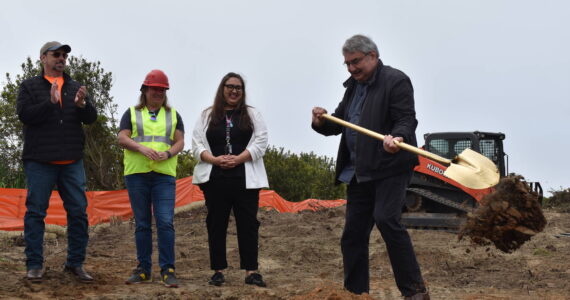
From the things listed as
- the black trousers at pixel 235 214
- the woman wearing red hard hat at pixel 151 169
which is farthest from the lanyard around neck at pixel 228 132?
the woman wearing red hard hat at pixel 151 169

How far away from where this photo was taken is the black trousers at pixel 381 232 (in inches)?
177

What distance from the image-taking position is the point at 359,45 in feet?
15.4

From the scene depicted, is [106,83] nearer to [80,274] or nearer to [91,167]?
[91,167]

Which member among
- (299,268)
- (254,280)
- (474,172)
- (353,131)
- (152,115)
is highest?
(152,115)

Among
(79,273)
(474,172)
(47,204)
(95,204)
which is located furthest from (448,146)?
(47,204)

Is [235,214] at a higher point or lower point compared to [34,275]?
higher

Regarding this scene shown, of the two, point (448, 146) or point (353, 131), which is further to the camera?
point (448, 146)

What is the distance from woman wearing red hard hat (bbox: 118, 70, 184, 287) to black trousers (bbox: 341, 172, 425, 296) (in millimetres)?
1679

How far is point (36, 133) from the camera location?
17.6 ft

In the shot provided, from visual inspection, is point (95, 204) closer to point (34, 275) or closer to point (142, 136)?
point (142, 136)

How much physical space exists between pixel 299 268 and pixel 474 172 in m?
4.23

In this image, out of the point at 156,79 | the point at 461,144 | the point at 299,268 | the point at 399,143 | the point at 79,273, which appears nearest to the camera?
the point at 399,143

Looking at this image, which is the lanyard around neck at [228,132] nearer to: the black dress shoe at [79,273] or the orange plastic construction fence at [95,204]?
the black dress shoe at [79,273]

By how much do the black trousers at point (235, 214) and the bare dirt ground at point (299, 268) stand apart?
0.28 m
